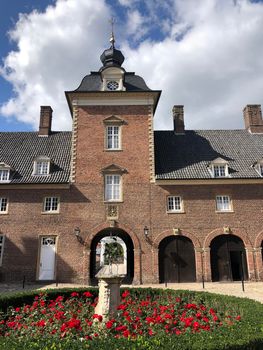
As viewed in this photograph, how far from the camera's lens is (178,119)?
28.2 m

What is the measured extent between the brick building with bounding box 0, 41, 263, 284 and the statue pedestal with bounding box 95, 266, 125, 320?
11.6 metres

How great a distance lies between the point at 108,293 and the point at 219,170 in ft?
52.6

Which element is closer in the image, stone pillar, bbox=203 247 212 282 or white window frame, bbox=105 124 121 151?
stone pillar, bbox=203 247 212 282

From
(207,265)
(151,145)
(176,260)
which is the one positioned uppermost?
(151,145)

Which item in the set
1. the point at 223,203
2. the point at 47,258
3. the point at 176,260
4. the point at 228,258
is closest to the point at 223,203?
the point at 223,203

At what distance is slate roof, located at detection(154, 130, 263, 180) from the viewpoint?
928 inches

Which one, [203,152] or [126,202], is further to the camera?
[203,152]

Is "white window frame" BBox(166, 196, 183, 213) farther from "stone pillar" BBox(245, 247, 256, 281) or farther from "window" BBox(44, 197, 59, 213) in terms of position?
"window" BBox(44, 197, 59, 213)

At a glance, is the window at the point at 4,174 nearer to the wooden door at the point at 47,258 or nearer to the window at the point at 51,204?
the window at the point at 51,204

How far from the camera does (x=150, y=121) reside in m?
24.1

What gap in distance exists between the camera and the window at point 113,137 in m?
23.8

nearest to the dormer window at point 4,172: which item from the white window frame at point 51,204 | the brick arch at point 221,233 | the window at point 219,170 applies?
the white window frame at point 51,204

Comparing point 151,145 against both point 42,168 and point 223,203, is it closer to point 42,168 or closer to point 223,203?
point 223,203

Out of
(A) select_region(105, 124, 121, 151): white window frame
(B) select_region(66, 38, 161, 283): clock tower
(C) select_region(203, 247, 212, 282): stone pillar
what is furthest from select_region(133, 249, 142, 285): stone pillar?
(A) select_region(105, 124, 121, 151): white window frame
